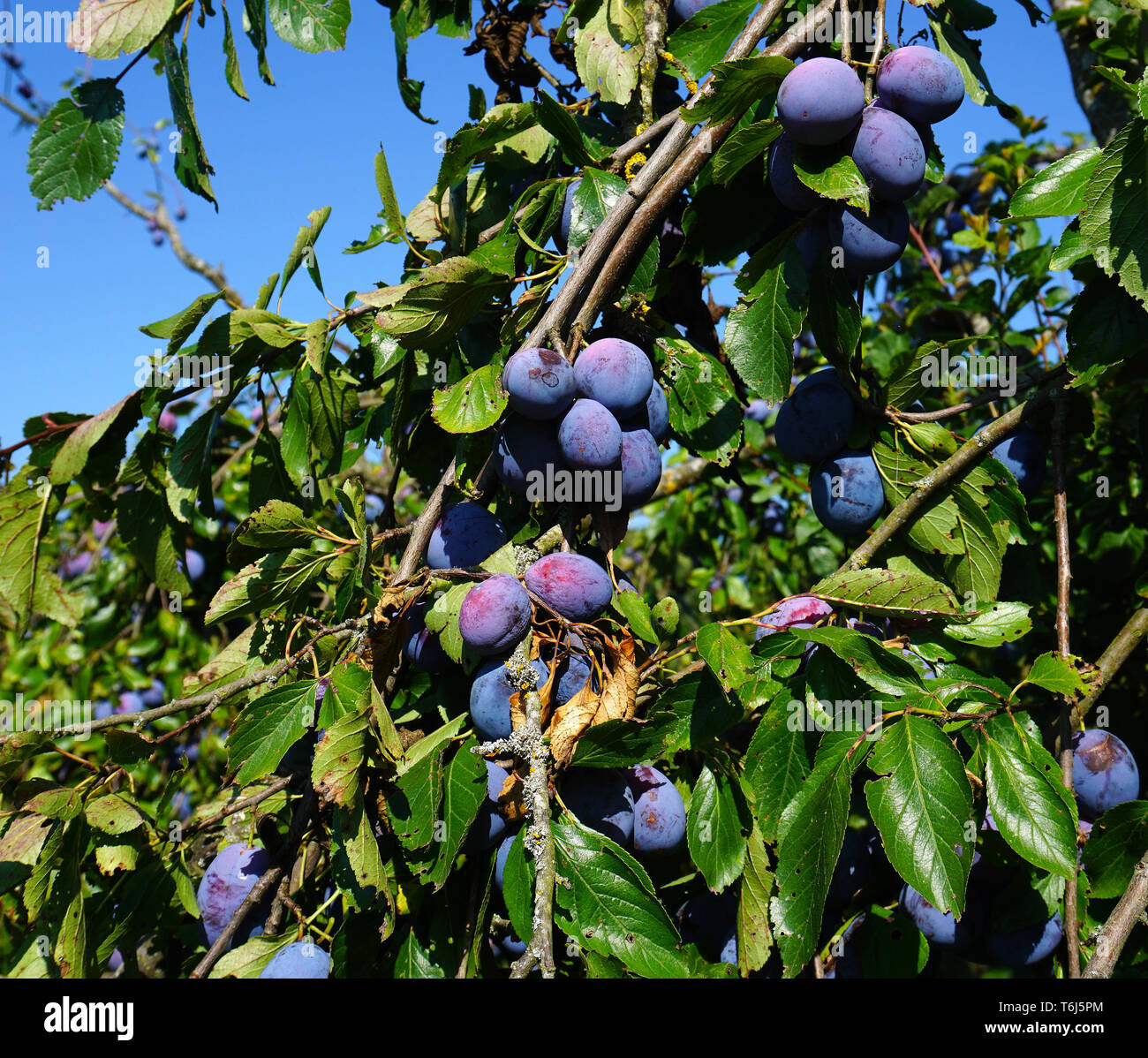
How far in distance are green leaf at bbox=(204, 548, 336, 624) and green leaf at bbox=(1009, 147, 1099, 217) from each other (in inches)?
47.0

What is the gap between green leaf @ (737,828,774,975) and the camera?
1199 mm

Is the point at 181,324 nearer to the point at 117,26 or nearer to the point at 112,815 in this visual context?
the point at 117,26

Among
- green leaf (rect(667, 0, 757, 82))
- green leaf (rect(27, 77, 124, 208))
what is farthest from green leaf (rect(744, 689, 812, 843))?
green leaf (rect(27, 77, 124, 208))

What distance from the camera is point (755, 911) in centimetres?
121

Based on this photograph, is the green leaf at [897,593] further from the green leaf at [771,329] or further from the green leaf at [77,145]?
the green leaf at [77,145]

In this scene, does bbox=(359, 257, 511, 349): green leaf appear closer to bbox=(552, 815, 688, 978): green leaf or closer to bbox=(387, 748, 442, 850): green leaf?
bbox=(387, 748, 442, 850): green leaf

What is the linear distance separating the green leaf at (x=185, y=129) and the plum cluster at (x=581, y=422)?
76 centimetres

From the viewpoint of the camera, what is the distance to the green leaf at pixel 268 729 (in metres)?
1.13

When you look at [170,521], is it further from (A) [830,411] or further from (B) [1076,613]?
(B) [1076,613]

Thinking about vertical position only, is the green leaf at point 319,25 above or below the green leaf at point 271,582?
above

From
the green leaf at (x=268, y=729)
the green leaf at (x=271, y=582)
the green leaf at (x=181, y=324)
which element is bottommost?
the green leaf at (x=268, y=729)

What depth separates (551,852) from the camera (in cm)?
101

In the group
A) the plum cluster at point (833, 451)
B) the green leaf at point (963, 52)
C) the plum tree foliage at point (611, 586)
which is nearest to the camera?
the plum tree foliage at point (611, 586)

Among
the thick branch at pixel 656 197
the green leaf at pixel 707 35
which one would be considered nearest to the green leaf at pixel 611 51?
the green leaf at pixel 707 35
